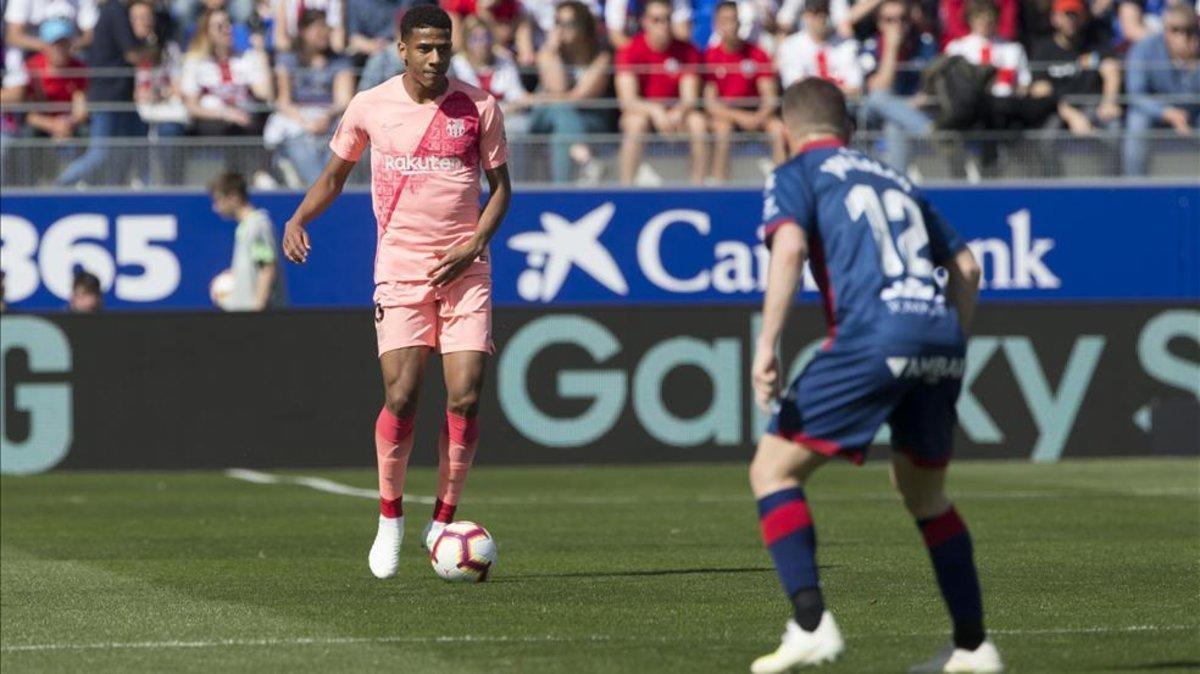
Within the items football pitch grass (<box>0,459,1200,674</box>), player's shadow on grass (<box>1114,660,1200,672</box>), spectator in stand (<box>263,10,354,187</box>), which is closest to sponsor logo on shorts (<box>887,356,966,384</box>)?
football pitch grass (<box>0,459,1200,674</box>)

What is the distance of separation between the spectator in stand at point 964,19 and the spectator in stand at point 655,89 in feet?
8.17

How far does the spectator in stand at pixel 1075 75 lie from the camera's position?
2169 centimetres

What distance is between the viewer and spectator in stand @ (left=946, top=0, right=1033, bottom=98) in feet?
69.0

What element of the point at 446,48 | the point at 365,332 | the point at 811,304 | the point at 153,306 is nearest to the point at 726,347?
the point at 811,304

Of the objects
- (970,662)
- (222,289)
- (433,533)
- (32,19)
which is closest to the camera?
(970,662)

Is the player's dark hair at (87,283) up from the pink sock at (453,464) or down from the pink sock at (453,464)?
down

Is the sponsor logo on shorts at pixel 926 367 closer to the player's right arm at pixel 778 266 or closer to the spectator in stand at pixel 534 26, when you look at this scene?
the player's right arm at pixel 778 266

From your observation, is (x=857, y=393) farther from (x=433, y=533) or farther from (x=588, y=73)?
(x=588, y=73)

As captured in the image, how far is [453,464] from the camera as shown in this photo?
10.4 meters

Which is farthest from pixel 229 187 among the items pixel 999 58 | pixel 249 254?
pixel 999 58

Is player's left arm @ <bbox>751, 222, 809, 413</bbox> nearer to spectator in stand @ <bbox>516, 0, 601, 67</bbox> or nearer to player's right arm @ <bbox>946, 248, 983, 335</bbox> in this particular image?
player's right arm @ <bbox>946, 248, 983, 335</bbox>

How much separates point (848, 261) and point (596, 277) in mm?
14726

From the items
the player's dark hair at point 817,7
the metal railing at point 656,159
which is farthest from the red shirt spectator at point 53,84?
the player's dark hair at point 817,7

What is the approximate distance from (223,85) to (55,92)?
1.49 metres
